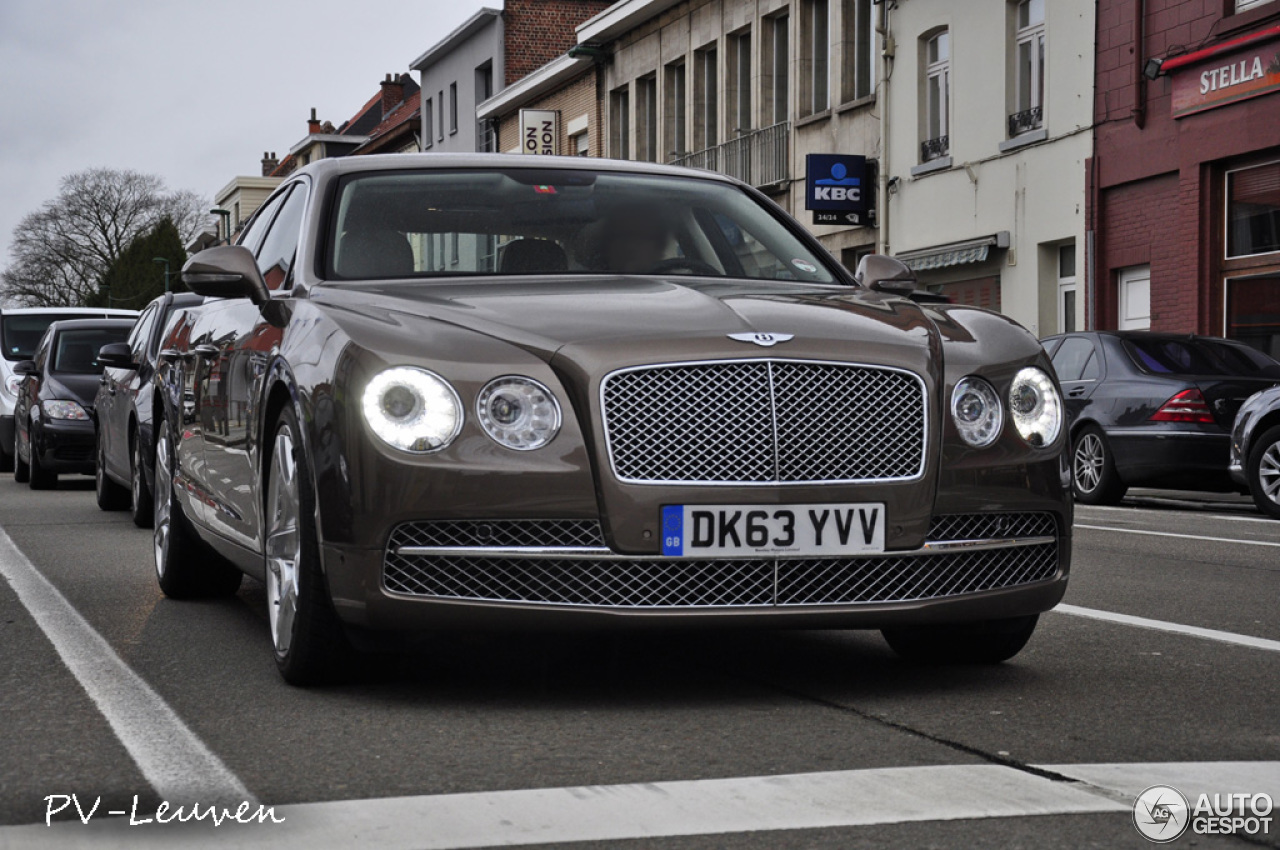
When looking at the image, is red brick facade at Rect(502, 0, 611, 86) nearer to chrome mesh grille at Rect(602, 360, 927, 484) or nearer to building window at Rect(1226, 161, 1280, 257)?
building window at Rect(1226, 161, 1280, 257)

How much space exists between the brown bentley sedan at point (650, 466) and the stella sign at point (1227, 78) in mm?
16460

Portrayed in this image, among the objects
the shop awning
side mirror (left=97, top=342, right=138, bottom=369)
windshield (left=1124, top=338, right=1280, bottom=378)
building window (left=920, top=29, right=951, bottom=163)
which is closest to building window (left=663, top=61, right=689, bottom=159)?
building window (left=920, top=29, right=951, bottom=163)

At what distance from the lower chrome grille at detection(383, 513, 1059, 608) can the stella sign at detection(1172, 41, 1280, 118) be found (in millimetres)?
17244

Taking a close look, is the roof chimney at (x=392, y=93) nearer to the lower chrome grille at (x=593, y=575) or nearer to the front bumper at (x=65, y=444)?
the front bumper at (x=65, y=444)

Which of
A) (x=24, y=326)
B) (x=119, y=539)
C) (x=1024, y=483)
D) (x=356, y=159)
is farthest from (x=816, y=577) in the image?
(x=24, y=326)

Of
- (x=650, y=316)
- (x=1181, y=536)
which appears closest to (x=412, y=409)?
(x=650, y=316)

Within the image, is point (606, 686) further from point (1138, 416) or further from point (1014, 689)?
point (1138, 416)

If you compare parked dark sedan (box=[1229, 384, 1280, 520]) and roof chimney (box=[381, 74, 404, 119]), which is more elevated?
roof chimney (box=[381, 74, 404, 119])

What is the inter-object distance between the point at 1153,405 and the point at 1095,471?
962mm

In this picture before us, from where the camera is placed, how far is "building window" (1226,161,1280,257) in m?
21.2

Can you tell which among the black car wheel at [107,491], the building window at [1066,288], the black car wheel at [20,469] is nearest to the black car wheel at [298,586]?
the black car wheel at [107,491]

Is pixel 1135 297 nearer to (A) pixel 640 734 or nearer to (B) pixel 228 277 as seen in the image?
(B) pixel 228 277

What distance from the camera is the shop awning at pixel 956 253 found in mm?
26172

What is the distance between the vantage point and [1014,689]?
5352 mm
